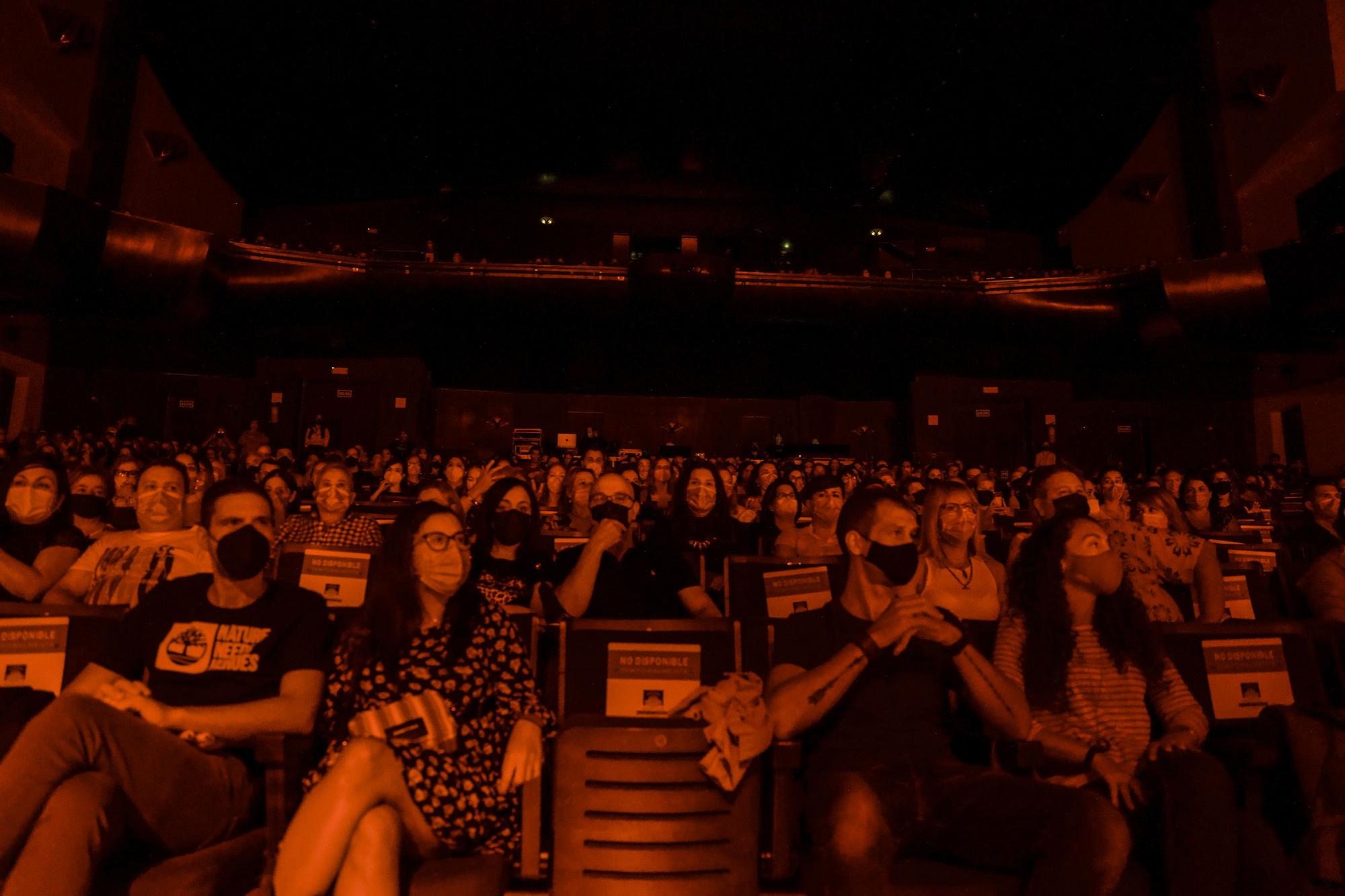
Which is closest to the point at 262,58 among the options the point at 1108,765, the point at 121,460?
the point at 121,460

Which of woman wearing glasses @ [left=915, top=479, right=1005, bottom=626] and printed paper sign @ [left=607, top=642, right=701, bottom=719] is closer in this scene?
printed paper sign @ [left=607, top=642, right=701, bottom=719]

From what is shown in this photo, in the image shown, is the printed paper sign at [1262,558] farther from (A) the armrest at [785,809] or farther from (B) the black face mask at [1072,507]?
(A) the armrest at [785,809]

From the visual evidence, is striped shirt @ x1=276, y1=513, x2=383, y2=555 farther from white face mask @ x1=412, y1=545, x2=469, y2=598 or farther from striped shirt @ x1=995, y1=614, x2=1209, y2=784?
striped shirt @ x1=995, y1=614, x2=1209, y2=784

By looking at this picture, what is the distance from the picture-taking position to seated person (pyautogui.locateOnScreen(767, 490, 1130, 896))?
179cm

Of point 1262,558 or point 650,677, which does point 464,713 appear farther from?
point 1262,558

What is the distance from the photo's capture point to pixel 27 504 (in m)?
3.17

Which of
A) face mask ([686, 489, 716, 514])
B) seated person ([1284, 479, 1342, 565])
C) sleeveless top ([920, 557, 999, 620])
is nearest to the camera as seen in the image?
sleeveless top ([920, 557, 999, 620])

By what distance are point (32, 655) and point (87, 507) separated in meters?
1.45

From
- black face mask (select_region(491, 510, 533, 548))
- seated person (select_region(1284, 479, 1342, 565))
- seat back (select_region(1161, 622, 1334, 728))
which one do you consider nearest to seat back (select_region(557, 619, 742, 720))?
black face mask (select_region(491, 510, 533, 548))

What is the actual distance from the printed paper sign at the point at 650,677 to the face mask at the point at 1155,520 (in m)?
2.49

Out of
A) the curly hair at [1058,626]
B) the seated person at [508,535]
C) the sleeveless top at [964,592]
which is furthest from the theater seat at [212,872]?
the sleeveless top at [964,592]

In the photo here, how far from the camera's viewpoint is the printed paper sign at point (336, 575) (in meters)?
2.98

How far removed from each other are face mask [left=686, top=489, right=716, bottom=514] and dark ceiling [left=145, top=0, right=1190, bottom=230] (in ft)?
28.5

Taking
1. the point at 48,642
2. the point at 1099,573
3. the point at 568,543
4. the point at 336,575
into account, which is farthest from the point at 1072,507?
the point at 48,642
